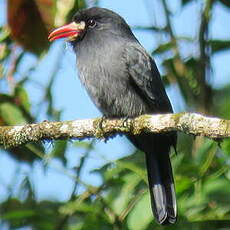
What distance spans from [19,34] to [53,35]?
27 cm

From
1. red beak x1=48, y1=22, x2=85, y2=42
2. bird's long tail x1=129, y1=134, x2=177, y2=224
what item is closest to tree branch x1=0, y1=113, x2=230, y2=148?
bird's long tail x1=129, y1=134, x2=177, y2=224

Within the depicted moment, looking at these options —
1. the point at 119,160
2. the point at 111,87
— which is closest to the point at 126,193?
the point at 119,160

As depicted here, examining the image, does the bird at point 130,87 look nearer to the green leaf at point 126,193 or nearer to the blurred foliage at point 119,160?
the blurred foliage at point 119,160

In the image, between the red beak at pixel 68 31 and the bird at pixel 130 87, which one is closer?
the bird at pixel 130 87

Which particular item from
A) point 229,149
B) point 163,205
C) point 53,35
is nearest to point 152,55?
point 53,35

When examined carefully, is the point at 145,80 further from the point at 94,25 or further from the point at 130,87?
the point at 94,25

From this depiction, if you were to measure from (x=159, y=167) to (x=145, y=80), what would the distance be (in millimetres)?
558

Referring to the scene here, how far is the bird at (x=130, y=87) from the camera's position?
4.40 metres

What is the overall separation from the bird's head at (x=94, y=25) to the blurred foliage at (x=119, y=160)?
0.54 ft

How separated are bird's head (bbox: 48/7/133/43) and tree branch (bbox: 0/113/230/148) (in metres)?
0.85

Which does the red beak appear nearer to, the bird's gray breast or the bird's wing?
the bird's gray breast

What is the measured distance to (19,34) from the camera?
4328 millimetres

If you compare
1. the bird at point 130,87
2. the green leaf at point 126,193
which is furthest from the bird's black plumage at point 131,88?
the green leaf at point 126,193

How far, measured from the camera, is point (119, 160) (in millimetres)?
3783
